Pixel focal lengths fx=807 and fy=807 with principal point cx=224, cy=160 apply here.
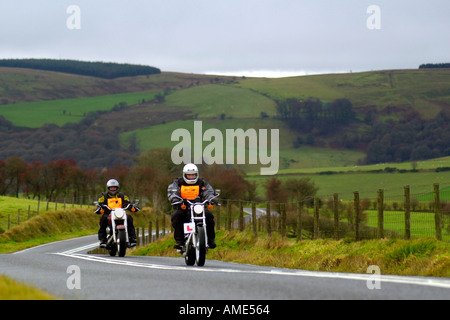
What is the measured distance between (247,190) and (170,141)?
6605cm

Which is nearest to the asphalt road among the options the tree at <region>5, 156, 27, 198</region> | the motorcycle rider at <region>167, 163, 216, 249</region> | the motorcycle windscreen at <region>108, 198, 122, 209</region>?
the motorcycle rider at <region>167, 163, 216, 249</region>

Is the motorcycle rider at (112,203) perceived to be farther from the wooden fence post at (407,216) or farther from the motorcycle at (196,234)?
the wooden fence post at (407,216)

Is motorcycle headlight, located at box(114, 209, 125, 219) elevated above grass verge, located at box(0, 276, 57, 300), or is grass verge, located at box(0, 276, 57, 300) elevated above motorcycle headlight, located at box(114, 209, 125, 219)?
grass verge, located at box(0, 276, 57, 300)

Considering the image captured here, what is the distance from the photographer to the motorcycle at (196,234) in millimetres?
16250

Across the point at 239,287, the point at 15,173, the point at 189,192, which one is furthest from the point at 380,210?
the point at 15,173

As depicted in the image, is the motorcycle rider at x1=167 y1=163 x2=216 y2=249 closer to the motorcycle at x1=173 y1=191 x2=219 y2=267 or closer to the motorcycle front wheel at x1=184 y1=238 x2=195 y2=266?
the motorcycle at x1=173 y1=191 x2=219 y2=267

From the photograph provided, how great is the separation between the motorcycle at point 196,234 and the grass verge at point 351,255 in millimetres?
3695

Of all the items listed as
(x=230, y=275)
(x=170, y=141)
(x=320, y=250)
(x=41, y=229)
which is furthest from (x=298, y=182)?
(x=230, y=275)

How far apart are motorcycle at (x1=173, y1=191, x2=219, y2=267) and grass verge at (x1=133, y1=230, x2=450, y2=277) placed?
3695 millimetres

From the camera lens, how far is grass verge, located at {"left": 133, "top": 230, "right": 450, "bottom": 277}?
1614cm

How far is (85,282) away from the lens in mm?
11180

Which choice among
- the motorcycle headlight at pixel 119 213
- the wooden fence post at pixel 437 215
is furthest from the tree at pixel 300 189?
the wooden fence post at pixel 437 215

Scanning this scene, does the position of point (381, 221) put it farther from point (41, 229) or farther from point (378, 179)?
point (378, 179)

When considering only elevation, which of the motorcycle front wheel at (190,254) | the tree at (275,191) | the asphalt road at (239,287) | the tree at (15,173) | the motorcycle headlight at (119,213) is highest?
the asphalt road at (239,287)
